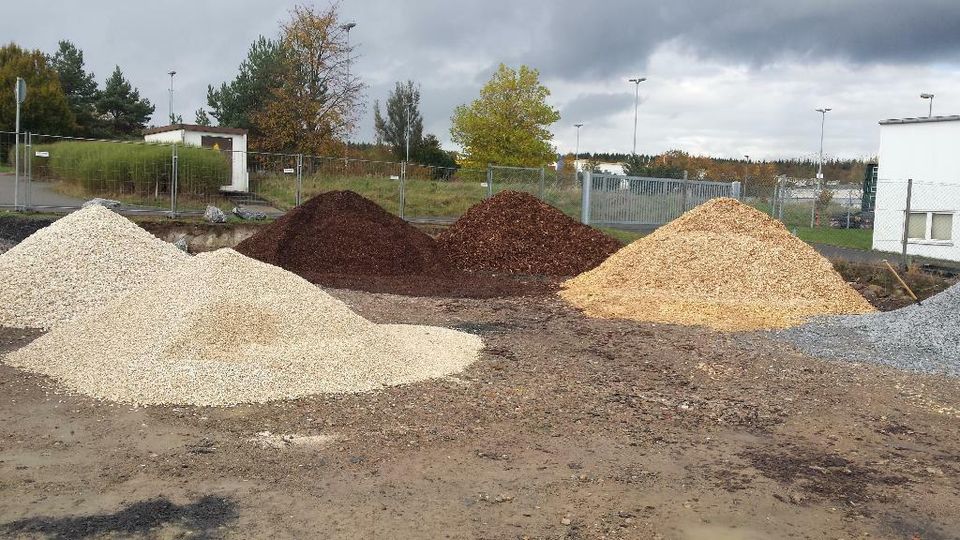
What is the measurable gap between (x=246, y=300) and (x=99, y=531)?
379 cm

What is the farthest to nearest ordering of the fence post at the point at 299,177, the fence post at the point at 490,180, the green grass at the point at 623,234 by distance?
1. the fence post at the point at 490,180
2. the fence post at the point at 299,177
3. the green grass at the point at 623,234

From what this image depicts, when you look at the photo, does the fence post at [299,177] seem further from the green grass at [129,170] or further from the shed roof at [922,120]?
the shed roof at [922,120]

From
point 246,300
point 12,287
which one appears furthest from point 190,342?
point 12,287

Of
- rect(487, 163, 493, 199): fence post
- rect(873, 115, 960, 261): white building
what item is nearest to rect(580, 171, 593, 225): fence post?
rect(487, 163, 493, 199): fence post

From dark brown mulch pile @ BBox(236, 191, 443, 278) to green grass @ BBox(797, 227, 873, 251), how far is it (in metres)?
12.5

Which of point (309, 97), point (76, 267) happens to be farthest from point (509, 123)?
point (76, 267)

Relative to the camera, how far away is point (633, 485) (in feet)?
16.2

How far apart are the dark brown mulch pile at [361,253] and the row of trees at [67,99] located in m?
30.5

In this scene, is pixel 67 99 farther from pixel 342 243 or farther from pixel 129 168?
pixel 342 243

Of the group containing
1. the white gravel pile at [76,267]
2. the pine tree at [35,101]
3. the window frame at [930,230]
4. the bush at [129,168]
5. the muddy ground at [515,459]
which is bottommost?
the muddy ground at [515,459]

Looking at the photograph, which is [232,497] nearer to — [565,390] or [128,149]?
[565,390]

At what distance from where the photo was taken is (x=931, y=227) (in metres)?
19.7

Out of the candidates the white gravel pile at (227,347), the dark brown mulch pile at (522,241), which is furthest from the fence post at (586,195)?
the white gravel pile at (227,347)

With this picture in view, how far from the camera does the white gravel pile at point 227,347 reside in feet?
Answer: 21.7
